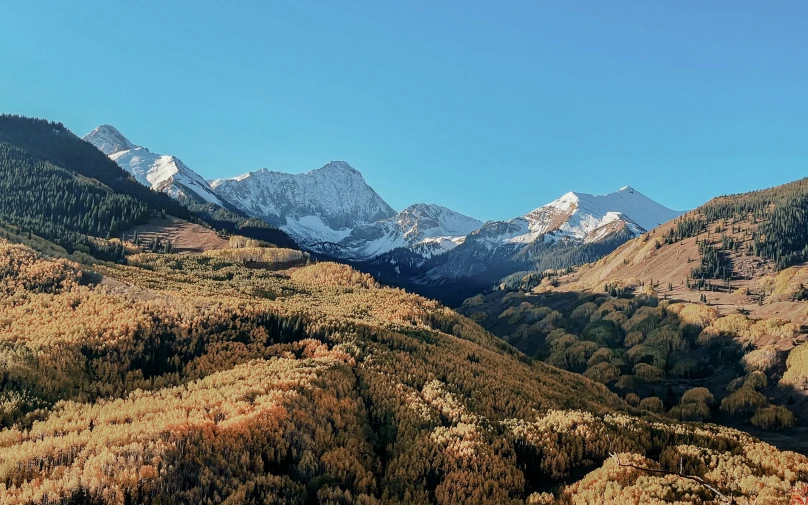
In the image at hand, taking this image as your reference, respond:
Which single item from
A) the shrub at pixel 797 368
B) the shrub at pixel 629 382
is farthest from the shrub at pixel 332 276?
the shrub at pixel 797 368

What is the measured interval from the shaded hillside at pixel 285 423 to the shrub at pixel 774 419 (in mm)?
32276

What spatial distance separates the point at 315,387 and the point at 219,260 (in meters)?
61.7

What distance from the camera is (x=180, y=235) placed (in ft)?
416

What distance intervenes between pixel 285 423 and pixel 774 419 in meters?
55.7

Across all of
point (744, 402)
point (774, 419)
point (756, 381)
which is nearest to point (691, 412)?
point (744, 402)

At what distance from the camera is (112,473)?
13852 millimetres

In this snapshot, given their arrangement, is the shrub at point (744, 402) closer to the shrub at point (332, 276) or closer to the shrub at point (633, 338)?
the shrub at point (633, 338)

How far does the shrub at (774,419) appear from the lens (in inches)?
2048

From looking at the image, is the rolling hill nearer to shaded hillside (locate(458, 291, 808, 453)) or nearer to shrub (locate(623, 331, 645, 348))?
shaded hillside (locate(458, 291, 808, 453))

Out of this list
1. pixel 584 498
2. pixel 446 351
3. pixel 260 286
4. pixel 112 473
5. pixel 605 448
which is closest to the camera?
pixel 112 473

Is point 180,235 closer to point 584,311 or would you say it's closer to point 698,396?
point 584,311

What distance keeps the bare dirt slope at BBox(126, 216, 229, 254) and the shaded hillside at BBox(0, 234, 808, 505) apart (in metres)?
78.4

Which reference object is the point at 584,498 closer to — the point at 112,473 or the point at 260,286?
the point at 112,473

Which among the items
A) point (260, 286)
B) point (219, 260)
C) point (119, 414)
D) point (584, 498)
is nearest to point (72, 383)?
point (119, 414)
